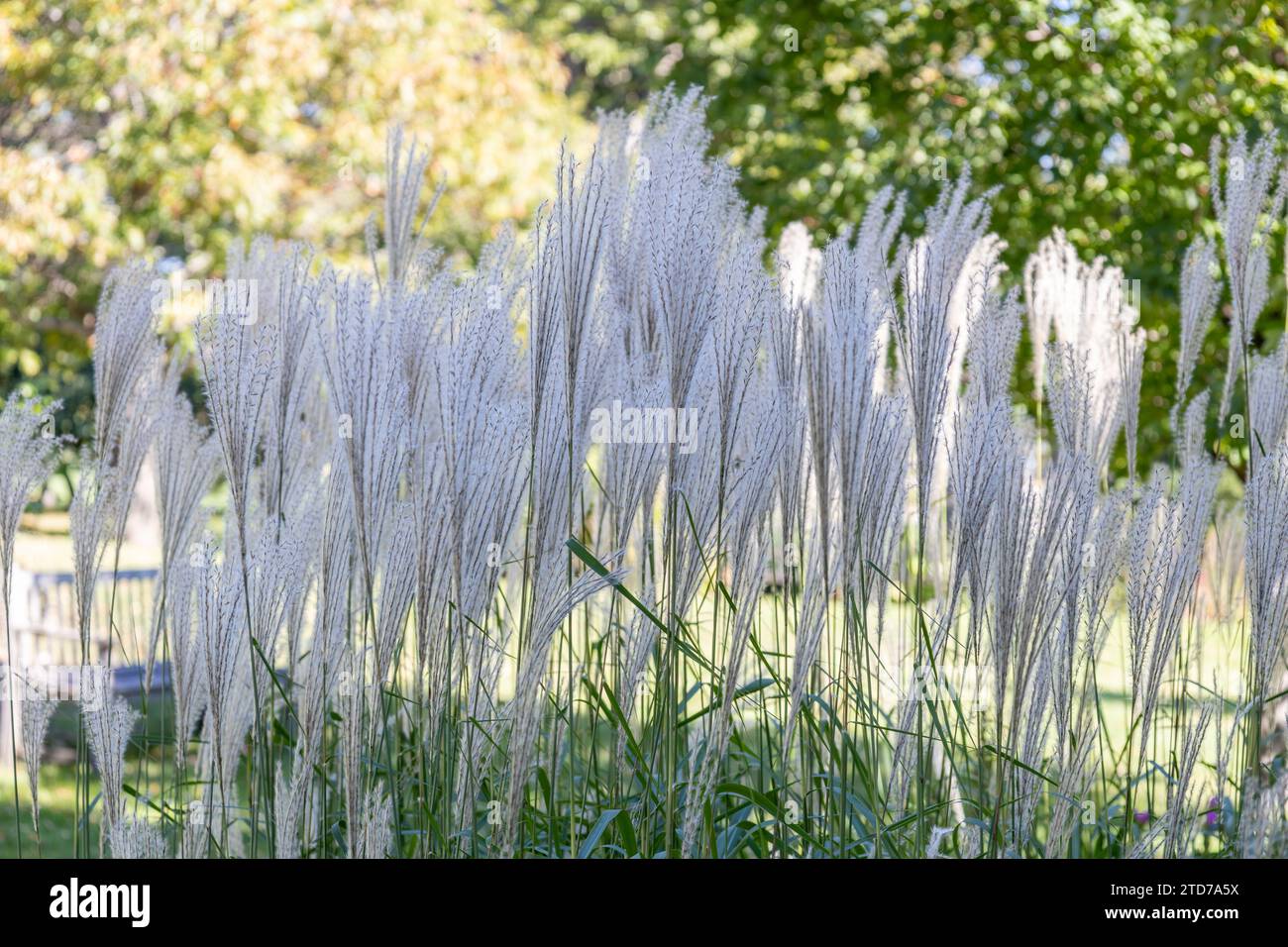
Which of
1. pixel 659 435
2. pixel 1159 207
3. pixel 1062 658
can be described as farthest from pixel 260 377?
pixel 1159 207

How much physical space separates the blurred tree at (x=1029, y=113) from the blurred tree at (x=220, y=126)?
2148 mm

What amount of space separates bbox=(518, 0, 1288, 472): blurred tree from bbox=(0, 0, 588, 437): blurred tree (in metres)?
2.15

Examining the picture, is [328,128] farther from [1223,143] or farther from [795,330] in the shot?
[795,330]

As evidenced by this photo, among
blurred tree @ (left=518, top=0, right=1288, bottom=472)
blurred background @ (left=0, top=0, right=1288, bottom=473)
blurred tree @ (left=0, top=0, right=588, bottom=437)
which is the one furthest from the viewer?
blurred tree @ (left=0, top=0, right=588, bottom=437)

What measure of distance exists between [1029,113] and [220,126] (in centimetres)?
473

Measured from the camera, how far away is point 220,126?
7.50 meters

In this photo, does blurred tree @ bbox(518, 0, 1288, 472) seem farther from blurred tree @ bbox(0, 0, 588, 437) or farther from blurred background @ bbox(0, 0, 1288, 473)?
blurred tree @ bbox(0, 0, 588, 437)

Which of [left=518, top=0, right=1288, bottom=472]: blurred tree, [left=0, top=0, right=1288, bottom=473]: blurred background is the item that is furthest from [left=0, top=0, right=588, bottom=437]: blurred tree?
[left=518, top=0, right=1288, bottom=472]: blurred tree

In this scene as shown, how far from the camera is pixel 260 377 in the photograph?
1506 mm

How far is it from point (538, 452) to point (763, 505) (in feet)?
0.92

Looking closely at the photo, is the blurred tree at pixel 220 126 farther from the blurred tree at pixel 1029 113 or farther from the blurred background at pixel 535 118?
the blurred tree at pixel 1029 113

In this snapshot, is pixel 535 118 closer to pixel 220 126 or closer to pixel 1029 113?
pixel 220 126

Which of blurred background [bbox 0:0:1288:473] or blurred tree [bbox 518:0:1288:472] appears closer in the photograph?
blurred tree [bbox 518:0:1288:472]

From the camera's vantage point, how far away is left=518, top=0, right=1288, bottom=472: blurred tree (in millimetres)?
4473
